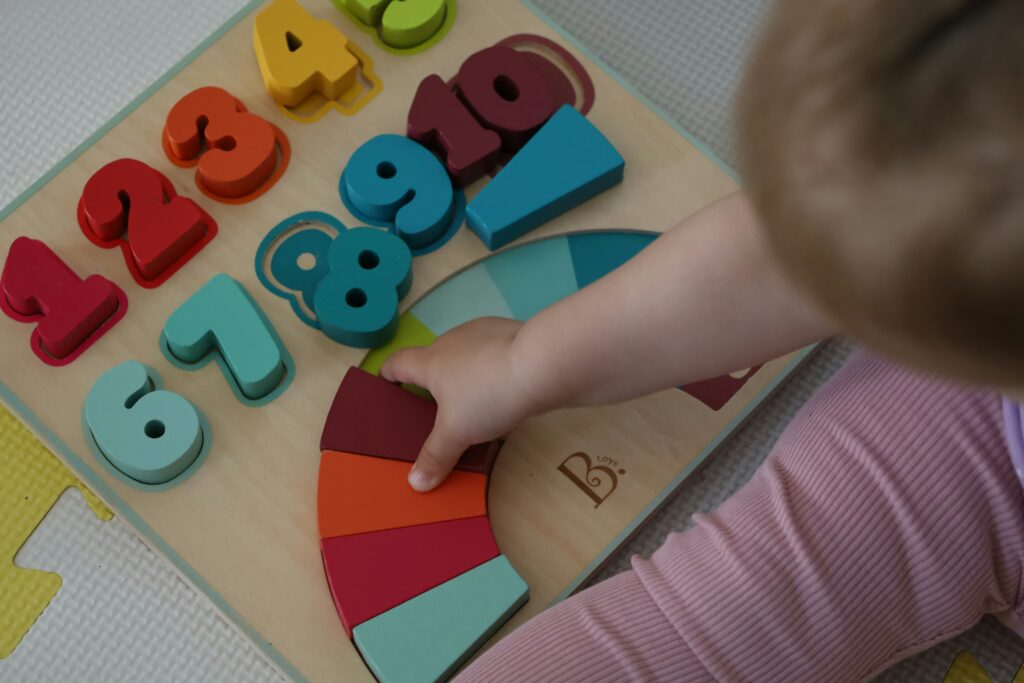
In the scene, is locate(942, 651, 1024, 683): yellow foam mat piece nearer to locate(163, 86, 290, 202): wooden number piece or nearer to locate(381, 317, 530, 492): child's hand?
locate(381, 317, 530, 492): child's hand

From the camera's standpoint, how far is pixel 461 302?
2.50 ft

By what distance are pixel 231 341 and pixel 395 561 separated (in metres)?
0.18

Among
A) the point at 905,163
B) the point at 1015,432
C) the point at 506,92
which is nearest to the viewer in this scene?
the point at 905,163

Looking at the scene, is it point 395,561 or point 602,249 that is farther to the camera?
point 602,249

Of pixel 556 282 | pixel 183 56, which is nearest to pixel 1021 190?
pixel 556 282

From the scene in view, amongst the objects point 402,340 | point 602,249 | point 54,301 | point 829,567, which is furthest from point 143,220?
point 829,567

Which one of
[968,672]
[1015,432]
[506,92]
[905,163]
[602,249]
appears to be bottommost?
[968,672]

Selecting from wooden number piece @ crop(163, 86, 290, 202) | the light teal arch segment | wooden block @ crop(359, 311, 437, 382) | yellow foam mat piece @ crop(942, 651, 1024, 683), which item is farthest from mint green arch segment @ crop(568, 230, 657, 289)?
yellow foam mat piece @ crop(942, 651, 1024, 683)

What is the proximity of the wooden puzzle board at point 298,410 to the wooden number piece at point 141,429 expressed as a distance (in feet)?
0.03

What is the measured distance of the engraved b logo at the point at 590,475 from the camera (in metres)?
0.72

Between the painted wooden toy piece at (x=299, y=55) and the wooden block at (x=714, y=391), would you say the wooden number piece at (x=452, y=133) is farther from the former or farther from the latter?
the wooden block at (x=714, y=391)

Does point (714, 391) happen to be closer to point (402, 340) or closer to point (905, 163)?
point (402, 340)

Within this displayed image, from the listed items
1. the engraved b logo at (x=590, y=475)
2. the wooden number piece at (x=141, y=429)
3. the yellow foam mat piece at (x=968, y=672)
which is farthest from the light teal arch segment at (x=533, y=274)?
the yellow foam mat piece at (x=968, y=672)

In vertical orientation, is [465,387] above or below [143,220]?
below
